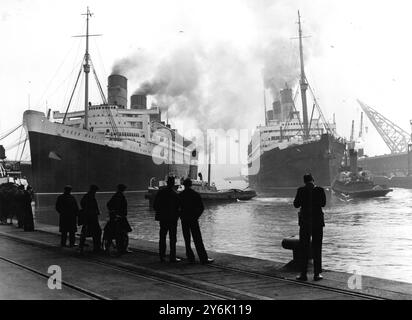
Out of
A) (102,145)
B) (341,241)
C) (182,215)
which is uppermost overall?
(102,145)

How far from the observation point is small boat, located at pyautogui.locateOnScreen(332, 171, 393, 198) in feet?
149

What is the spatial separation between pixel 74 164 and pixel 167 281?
43.4m

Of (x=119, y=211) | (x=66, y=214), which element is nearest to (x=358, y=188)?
(x=66, y=214)

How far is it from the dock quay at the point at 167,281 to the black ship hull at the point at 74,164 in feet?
125

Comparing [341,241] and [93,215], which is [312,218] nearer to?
[93,215]

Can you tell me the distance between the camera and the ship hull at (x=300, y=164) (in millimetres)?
62031

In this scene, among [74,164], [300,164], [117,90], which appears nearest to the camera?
[74,164]

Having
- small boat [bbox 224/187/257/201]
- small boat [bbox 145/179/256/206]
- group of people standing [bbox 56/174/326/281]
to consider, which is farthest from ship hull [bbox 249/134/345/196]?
group of people standing [bbox 56/174/326/281]

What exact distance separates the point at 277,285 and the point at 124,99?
60.0m

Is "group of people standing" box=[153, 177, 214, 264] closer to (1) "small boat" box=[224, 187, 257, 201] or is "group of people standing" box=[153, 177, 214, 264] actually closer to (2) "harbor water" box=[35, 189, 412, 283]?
(2) "harbor water" box=[35, 189, 412, 283]

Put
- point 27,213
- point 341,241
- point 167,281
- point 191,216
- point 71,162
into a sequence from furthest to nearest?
point 71,162 → point 341,241 → point 27,213 → point 191,216 → point 167,281

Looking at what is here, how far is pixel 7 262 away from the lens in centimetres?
839

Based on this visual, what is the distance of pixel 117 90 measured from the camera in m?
61.4
